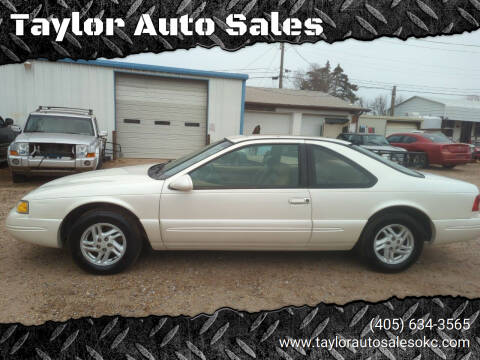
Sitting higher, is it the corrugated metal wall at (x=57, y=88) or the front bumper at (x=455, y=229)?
the corrugated metal wall at (x=57, y=88)

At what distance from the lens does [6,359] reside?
5.41 ft

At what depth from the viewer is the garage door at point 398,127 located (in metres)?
25.0

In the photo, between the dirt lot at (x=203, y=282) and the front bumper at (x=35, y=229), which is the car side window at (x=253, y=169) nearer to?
the dirt lot at (x=203, y=282)

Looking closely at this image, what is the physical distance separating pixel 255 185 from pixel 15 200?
503 cm

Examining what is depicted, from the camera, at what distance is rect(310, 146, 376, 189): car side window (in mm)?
3334

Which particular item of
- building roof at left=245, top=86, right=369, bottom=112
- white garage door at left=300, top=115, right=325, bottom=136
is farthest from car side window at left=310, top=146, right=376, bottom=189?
white garage door at left=300, top=115, right=325, bottom=136

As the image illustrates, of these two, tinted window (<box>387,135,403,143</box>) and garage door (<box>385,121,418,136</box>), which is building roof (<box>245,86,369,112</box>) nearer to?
garage door (<box>385,121,418,136</box>)

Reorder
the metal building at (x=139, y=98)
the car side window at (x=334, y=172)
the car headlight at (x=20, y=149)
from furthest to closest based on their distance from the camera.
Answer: the metal building at (x=139, y=98), the car headlight at (x=20, y=149), the car side window at (x=334, y=172)

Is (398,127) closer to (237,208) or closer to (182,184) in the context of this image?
(237,208)

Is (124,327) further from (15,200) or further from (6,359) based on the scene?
(15,200)

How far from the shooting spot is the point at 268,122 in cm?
1892

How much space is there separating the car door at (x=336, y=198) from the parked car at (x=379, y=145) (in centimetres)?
871

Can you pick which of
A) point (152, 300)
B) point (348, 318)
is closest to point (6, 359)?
point (152, 300)

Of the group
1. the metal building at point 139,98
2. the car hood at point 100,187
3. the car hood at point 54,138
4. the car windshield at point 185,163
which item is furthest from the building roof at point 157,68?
the car hood at point 100,187
